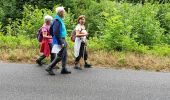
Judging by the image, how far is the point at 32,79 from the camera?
9898 millimetres

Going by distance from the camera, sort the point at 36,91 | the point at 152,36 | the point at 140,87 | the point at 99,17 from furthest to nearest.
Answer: the point at 99,17
the point at 152,36
the point at 140,87
the point at 36,91

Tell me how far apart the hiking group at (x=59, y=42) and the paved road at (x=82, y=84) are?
34cm

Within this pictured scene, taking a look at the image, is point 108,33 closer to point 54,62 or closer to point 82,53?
point 82,53

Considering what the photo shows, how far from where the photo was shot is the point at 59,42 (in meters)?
10.4

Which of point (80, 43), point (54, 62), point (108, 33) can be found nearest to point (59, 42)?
point (54, 62)

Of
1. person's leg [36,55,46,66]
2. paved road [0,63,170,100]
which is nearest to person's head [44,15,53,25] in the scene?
person's leg [36,55,46,66]

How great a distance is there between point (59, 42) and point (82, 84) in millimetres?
1352

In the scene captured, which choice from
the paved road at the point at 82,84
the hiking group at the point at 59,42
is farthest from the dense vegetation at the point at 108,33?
the paved road at the point at 82,84

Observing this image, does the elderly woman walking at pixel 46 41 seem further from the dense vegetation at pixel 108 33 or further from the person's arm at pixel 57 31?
the person's arm at pixel 57 31

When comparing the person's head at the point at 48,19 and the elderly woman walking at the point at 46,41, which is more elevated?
the person's head at the point at 48,19

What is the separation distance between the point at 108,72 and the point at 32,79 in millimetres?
1943

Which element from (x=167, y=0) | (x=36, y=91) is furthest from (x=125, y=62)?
(x=167, y=0)

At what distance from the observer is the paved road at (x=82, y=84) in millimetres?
8625

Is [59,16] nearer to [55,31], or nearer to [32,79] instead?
[55,31]
